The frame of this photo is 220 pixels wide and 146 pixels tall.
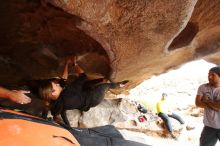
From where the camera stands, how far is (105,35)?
2.84m

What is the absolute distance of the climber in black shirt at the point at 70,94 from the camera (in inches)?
126

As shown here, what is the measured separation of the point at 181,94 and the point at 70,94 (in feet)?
22.2

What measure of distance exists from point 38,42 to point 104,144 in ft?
A: 5.27

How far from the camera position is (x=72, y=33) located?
3234 millimetres

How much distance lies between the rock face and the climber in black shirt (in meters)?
0.36

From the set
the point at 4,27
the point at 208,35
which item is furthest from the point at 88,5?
the point at 208,35

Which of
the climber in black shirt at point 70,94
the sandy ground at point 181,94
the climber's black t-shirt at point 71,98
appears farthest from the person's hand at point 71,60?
the sandy ground at point 181,94

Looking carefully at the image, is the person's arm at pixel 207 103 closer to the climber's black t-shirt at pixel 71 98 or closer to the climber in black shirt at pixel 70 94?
the climber in black shirt at pixel 70 94

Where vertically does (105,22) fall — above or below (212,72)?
above

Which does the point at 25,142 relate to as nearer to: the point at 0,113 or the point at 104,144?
the point at 0,113

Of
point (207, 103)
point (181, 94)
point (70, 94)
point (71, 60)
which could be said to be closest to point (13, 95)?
point (70, 94)

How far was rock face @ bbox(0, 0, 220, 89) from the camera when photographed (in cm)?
246

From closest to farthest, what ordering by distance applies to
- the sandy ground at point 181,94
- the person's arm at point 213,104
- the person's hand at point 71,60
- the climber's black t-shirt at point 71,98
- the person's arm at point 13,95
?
1. the person's arm at point 13,95
2. the person's arm at point 213,104
3. the climber's black t-shirt at point 71,98
4. the person's hand at point 71,60
5. the sandy ground at point 181,94

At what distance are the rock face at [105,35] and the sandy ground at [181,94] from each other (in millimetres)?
1257
